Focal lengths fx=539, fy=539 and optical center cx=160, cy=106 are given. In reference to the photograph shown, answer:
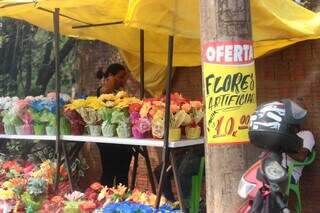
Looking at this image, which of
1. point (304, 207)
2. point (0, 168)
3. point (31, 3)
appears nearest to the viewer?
point (31, 3)

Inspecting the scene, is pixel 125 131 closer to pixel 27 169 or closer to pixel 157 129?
pixel 157 129

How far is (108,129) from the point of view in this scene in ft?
16.0

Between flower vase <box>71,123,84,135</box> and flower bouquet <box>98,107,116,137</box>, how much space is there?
0.52 metres

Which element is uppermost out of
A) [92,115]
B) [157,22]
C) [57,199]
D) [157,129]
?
[157,22]

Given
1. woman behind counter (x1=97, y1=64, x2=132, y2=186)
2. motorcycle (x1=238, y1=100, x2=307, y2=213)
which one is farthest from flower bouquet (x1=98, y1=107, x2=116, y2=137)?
motorcycle (x1=238, y1=100, x2=307, y2=213)

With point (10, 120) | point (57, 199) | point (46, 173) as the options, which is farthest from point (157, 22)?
point (10, 120)

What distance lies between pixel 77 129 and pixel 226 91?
3111mm

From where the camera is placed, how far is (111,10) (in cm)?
543

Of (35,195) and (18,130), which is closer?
(35,195)

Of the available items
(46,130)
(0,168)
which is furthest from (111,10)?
(0,168)

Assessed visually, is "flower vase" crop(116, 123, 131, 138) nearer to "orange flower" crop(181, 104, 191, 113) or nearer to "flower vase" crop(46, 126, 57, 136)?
"orange flower" crop(181, 104, 191, 113)

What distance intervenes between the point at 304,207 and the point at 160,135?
2.08 metres

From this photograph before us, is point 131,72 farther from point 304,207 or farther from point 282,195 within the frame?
point 282,195

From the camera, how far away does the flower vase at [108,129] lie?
15.9ft
